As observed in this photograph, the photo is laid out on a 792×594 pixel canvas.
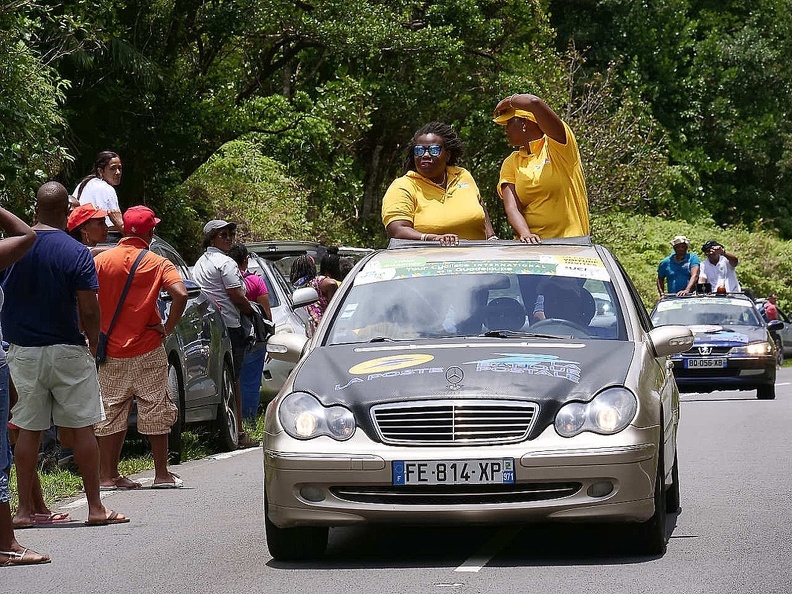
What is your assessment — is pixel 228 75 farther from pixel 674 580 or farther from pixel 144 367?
pixel 674 580

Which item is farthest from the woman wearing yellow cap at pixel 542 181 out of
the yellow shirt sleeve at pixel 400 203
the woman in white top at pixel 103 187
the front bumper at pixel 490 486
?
the woman in white top at pixel 103 187

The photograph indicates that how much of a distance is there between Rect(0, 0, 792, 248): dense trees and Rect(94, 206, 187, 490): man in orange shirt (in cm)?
562

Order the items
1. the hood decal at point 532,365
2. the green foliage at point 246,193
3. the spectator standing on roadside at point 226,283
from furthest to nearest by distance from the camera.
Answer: the green foliage at point 246,193, the spectator standing on roadside at point 226,283, the hood decal at point 532,365

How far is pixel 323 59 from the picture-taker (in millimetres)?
34219

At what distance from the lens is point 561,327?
8.38 meters

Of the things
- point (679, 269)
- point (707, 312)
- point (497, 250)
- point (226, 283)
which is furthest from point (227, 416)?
point (679, 269)

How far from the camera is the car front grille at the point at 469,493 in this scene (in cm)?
730

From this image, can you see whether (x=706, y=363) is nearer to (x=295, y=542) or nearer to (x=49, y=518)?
(x=49, y=518)

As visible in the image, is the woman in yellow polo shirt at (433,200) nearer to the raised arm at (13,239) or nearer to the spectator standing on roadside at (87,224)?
the spectator standing on roadside at (87,224)

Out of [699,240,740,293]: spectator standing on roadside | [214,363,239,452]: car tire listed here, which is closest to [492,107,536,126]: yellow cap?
[214,363,239,452]: car tire

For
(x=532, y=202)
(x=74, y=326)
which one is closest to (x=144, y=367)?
(x=74, y=326)

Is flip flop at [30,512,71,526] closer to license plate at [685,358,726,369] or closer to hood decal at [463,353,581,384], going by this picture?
hood decal at [463,353,581,384]

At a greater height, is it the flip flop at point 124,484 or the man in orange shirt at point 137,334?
the man in orange shirt at point 137,334

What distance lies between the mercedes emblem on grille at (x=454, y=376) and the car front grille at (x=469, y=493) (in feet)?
1.50
